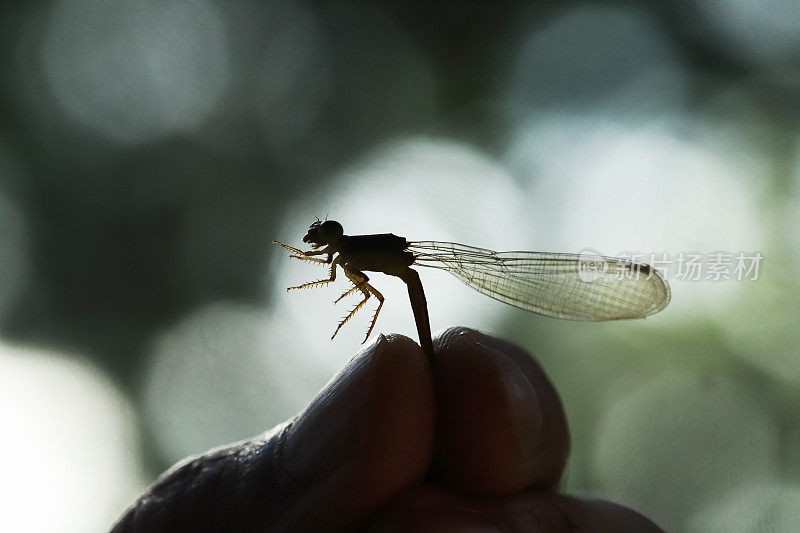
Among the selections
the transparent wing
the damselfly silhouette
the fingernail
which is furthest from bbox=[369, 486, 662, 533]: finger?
the transparent wing

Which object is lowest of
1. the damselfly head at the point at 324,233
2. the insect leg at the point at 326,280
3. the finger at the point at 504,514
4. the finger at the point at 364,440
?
the finger at the point at 504,514

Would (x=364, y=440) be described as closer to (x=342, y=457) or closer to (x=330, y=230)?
(x=342, y=457)

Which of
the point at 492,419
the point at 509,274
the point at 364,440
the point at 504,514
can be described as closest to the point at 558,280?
the point at 509,274

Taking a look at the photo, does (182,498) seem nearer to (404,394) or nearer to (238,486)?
(238,486)

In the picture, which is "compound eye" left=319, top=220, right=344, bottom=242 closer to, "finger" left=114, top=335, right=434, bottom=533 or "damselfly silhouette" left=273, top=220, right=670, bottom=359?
"damselfly silhouette" left=273, top=220, right=670, bottom=359

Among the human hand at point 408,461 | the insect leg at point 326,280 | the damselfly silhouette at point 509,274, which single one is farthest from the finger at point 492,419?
the insect leg at point 326,280

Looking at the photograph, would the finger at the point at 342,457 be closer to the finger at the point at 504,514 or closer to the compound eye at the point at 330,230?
the finger at the point at 504,514
